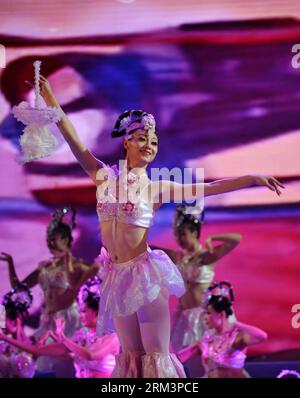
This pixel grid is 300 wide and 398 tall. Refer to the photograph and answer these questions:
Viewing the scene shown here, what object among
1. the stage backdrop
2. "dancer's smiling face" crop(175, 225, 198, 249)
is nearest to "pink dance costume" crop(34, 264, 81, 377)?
the stage backdrop

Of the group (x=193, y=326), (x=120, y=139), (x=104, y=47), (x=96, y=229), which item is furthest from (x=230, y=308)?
(x=104, y=47)

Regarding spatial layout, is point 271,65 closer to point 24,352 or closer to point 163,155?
point 163,155

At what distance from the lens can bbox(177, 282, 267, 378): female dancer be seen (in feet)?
15.9

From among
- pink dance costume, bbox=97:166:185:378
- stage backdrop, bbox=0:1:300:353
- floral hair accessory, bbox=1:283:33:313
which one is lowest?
pink dance costume, bbox=97:166:185:378

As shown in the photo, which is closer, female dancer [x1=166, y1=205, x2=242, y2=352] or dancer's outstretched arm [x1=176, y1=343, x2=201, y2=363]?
dancer's outstretched arm [x1=176, y1=343, x2=201, y2=363]

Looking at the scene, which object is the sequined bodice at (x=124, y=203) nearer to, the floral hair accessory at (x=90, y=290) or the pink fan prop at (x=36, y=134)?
the pink fan prop at (x=36, y=134)

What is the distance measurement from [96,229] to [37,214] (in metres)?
0.44

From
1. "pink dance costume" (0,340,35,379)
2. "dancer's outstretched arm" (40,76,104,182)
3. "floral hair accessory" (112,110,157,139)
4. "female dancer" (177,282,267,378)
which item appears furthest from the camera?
"pink dance costume" (0,340,35,379)

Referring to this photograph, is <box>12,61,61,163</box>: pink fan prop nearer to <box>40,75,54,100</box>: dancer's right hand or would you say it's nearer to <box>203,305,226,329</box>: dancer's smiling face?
<box>40,75,54,100</box>: dancer's right hand

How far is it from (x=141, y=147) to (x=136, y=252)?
57 centimetres

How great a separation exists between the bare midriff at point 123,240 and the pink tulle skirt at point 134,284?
0.10 ft

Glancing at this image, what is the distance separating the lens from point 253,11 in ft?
16.6

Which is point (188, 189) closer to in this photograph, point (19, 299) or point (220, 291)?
point (220, 291)

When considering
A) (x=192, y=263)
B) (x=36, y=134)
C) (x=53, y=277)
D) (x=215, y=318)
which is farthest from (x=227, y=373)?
(x=36, y=134)
